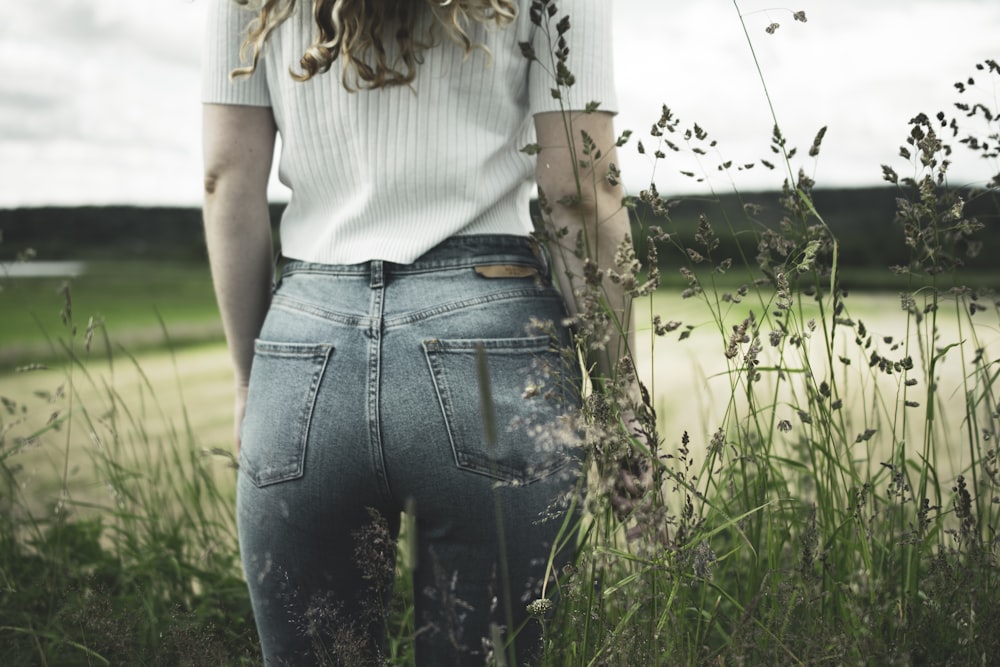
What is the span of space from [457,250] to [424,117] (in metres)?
0.21

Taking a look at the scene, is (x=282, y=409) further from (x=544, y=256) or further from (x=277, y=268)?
(x=544, y=256)

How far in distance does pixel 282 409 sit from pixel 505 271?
0.39 meters

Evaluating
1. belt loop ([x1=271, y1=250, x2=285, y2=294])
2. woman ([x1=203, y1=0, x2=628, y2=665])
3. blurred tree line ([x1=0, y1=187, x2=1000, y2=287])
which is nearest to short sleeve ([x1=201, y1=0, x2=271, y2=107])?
woman ([x1=203, y1=0, x2=628, y2=665])

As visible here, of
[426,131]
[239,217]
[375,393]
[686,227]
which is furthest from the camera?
[686,227]

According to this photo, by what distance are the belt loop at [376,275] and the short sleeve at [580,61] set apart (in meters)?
0.35

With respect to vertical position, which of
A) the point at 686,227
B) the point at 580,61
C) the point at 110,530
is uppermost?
the point at 580,61

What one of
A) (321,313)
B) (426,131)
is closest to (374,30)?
(426,131)

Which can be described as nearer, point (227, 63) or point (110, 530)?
point (227, 63)

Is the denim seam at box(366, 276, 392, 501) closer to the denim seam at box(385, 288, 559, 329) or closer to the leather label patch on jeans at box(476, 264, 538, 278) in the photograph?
the denim seam at box(385, 288, 559, 329)

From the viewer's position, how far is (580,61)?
1255mm

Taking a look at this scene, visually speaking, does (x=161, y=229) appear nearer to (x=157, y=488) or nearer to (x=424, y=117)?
(x=157, y=488)

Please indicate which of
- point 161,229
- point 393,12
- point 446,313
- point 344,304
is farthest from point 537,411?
point 161,229

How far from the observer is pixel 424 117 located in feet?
4.04

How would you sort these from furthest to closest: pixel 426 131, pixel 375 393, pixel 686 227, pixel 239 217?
pixel 686 227, pixel 239 217, pixel 426 131, pixel 375 393
